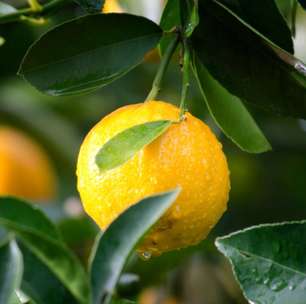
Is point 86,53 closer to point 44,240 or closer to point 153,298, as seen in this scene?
point 44,240

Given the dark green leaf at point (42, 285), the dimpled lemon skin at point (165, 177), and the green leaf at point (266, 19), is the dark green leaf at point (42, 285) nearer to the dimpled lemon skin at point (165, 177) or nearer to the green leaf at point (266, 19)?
the dimpled lemon skin at point (165, 177)

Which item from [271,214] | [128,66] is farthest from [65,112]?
[128,66]

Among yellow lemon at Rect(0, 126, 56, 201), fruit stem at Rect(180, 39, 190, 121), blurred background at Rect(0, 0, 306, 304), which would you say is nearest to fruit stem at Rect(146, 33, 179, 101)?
fruit stem at Rect(180, 39, 190, 121)

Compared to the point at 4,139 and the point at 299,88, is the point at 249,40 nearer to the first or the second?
the point at 299,88

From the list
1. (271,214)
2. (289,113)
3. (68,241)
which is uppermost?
(289,113)

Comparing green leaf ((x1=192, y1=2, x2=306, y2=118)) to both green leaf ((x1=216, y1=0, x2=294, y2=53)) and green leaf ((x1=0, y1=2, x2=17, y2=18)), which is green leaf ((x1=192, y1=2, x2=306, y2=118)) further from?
green leaf ((x1=0, y1=2, x2=17, y2=18))

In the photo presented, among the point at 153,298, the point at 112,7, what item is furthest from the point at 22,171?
the point at 112,7

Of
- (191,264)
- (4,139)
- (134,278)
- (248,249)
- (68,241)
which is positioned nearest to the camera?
(248,249)

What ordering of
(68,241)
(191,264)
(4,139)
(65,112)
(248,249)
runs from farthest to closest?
1. (65,112)
2. (4,139)
3. (191,264)
4. (68,241)
5. (248,249)
